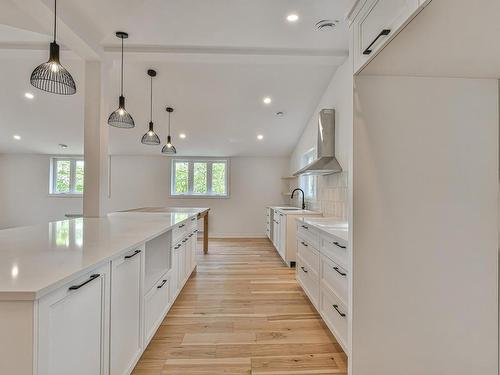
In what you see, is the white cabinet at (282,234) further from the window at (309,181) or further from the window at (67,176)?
the window at (67,176)

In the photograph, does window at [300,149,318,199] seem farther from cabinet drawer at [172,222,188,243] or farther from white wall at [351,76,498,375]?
Result: white wall at [351,76,498,375]

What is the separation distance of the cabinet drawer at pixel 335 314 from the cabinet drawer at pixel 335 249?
28 centimetres

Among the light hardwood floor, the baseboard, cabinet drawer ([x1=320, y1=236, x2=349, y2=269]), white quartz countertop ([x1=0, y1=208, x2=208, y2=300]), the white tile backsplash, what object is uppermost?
the white tile backsplash

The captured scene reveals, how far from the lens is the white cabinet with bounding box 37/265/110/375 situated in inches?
35.1

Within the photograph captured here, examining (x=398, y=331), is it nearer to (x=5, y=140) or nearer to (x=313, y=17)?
(x=313, y=17)

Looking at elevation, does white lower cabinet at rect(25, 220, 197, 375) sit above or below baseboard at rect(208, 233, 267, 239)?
above

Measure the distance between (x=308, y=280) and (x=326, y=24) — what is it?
8.39 feet

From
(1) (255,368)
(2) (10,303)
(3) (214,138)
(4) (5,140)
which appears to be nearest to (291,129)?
(3) (214,138)

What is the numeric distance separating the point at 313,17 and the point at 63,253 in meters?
2.73

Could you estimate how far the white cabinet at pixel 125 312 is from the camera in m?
1.39

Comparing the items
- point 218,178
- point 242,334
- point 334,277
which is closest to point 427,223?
point 334,277

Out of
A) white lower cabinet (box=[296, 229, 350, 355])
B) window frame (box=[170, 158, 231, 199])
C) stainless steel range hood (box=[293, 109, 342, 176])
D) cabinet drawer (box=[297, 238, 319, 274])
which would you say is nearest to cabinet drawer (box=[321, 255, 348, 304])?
white lower cabinet (box=[296, 229, 350, 355])

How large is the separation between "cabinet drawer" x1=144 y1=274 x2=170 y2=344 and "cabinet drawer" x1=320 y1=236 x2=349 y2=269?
137 centimetres

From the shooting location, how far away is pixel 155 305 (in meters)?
2.17
